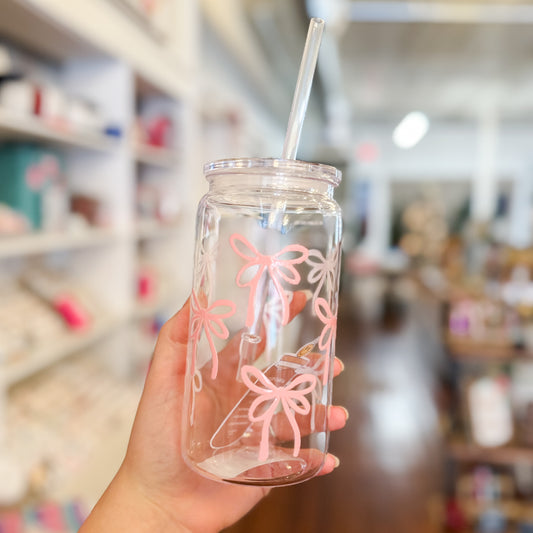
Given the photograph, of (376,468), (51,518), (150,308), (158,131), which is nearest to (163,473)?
(51,518)

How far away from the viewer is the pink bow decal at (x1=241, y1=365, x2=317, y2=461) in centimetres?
54

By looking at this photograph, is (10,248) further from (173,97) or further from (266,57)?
(266,57)

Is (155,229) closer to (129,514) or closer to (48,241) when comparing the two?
(48,241)

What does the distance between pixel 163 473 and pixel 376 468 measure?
2.39 meters

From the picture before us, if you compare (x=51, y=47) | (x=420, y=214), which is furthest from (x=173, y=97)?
(x=420, y=214)

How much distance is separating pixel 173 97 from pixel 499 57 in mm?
5273

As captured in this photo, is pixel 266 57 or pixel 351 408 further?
pixel 266 57

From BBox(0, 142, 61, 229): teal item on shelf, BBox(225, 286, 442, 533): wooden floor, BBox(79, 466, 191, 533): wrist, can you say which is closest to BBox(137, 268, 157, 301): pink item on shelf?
BBox(0, 142, 61, 229): teal item on shelf

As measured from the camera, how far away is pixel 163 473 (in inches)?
27.0

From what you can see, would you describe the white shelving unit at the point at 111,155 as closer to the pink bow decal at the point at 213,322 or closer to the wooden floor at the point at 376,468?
the wooden floor at the point at 376,468

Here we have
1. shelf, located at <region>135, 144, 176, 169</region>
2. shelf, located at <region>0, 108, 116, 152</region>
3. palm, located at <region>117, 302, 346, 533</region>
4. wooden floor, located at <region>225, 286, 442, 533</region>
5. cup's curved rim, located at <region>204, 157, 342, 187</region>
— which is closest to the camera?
cup's curved rim, located at <region>204, 157, 342, 187</region>

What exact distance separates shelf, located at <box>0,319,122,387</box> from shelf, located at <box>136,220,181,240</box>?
1.60 ft

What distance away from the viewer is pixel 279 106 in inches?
239

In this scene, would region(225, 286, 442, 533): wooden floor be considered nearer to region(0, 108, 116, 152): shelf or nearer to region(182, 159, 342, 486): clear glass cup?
region(182, 159, 342, 486): clear glass cup
